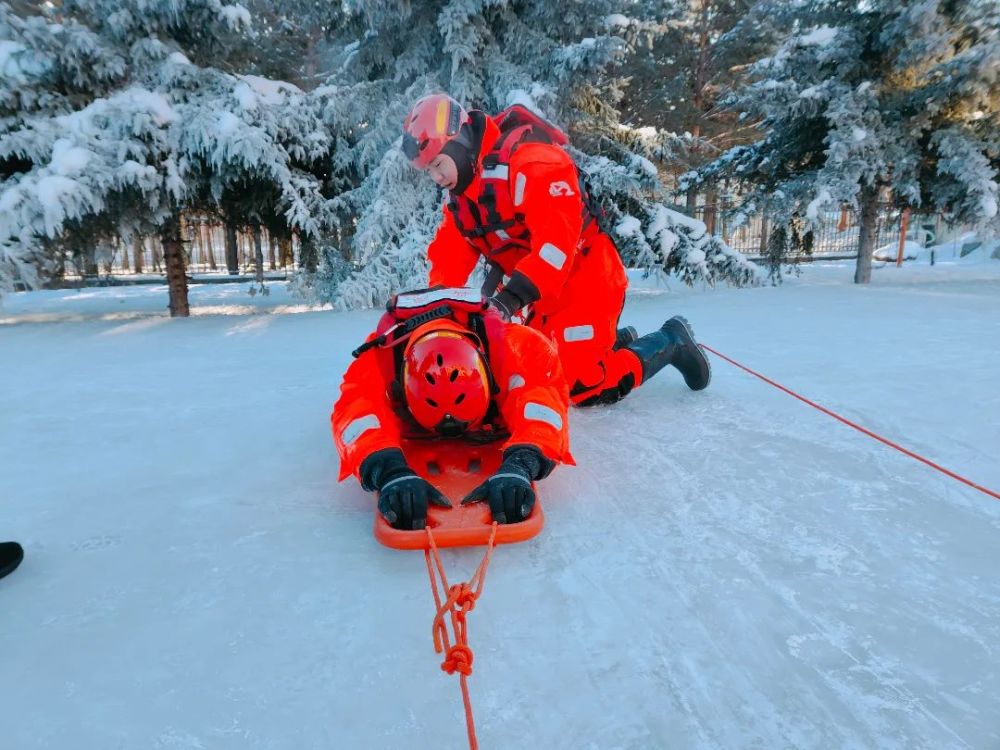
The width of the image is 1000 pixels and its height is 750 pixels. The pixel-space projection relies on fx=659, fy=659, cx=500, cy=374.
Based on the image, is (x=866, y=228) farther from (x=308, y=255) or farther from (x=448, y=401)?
(x=448, y=401)

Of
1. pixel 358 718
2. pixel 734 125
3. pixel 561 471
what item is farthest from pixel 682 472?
pixel 734 125

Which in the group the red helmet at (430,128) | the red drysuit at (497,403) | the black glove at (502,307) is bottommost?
the red drysuit at (497,403)

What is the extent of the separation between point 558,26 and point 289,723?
834cm

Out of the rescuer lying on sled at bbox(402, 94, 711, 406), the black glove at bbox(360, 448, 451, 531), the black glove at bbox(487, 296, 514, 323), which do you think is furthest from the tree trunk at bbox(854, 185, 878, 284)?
the black glove at bbox(360, 448, 451, 531)

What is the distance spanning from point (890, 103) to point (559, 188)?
25.6 feet

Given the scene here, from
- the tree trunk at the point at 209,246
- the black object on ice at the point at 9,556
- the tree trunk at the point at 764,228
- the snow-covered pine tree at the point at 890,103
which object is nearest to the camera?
the black object on ice at the point at 9,556

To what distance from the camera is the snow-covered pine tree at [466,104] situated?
7.36 metres

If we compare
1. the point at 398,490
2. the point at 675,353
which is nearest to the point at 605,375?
the point at 675,353

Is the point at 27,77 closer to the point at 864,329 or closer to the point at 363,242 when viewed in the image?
the point at 363,242

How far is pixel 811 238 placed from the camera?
8.91m

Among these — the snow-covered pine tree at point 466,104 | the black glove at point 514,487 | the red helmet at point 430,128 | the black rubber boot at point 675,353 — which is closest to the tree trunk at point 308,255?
the snow-covered pine tree at point 466,104

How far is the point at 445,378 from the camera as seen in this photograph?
2115 mm

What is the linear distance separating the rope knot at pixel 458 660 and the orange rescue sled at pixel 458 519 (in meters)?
0.51

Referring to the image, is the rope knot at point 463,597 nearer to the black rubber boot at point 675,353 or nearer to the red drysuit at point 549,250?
the red drysuit at point 549,250
